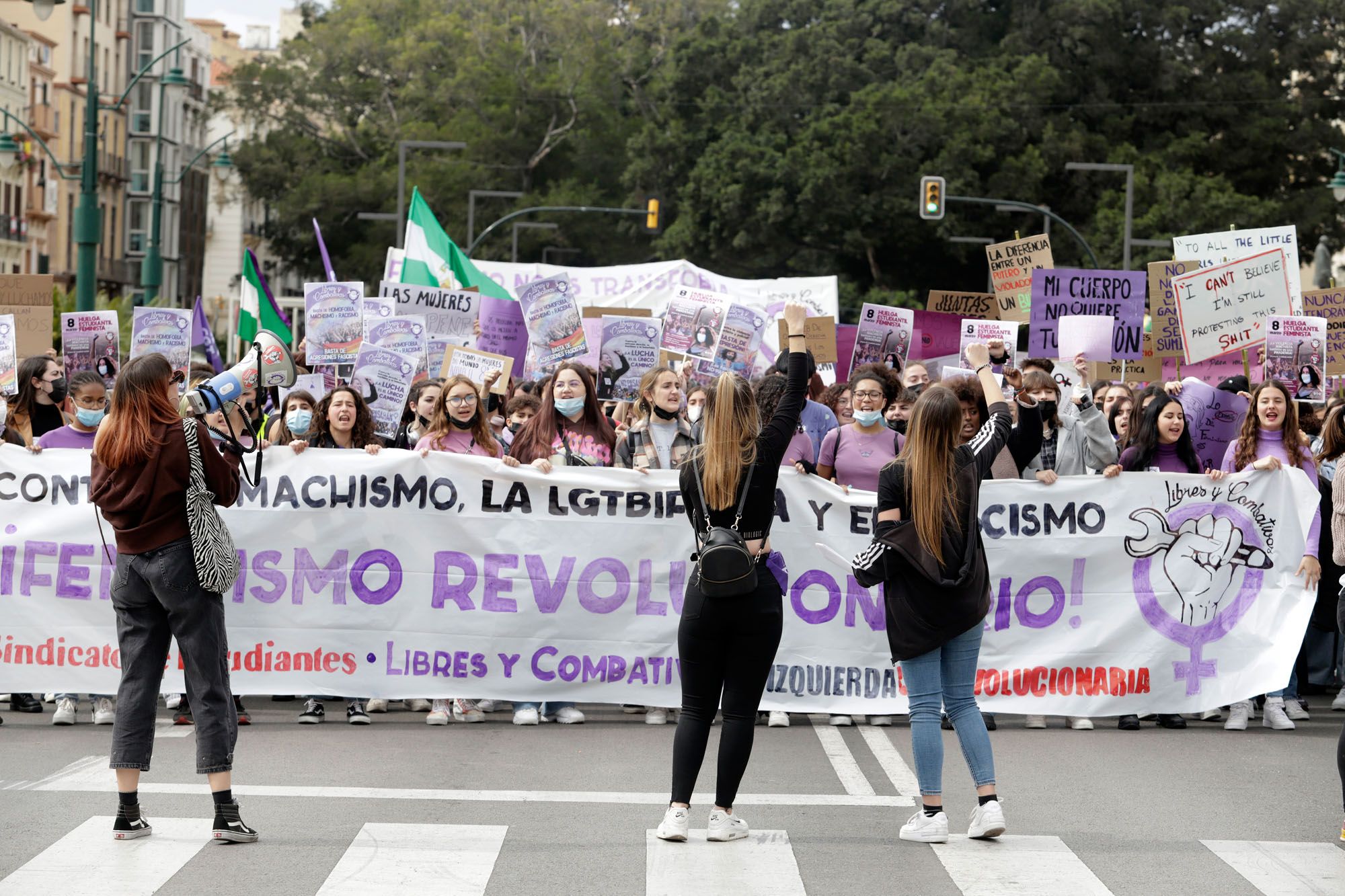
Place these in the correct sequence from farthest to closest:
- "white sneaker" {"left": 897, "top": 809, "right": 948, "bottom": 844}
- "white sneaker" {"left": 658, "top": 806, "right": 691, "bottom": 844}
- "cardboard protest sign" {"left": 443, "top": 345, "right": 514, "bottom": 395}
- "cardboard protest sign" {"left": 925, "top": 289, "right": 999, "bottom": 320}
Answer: "cardboard protest sign" {"left": 925, "top": 289, "right": 999, "bottom": 320}, "cardboard protest sign" {"left": 443, "top": 345, "right": 514, "bottom": 395}, "white sneaker" {"left": 897, "top": 809, "right": 948, "bottom": 844}, "white sneaker" {"left": 658, "top": 806, "right": 691, "bottom": 844}

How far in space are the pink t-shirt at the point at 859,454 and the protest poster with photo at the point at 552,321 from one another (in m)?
3.30

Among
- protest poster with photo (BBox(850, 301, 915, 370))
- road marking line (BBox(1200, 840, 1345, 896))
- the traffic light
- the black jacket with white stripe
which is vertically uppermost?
the traffic light

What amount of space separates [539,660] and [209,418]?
231 cm

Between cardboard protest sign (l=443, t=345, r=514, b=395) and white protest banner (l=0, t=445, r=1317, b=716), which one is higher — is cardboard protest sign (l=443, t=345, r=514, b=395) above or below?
above

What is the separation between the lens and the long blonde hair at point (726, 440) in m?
6.77

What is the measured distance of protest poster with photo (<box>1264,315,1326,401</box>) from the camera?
12.1 m

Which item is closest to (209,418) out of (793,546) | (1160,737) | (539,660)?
(539,660)

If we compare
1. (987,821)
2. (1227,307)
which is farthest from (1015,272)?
(987,821)

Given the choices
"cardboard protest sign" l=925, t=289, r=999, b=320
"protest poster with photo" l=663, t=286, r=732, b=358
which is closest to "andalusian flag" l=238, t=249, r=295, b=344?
"protest poster with photo" l=663, t=286, r=732, b=358

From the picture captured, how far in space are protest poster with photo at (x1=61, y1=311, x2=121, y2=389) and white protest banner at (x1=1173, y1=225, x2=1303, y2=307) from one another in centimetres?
707

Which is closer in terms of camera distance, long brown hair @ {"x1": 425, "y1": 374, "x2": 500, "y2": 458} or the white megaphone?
the white megaphone

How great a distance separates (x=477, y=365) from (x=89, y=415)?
2.90m

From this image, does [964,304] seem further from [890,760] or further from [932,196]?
[932,196]

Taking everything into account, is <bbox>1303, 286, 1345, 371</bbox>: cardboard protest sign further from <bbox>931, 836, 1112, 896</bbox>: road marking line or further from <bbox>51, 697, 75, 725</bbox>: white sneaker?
<bbox>51, 697, 75, 725</bbox>: white sneaker
